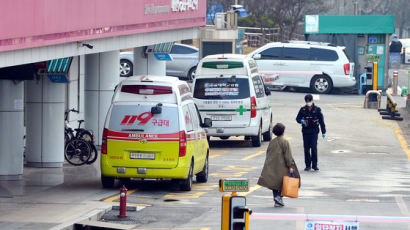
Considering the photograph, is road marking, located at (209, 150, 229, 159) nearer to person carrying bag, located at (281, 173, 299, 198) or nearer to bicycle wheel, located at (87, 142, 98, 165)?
bicycle wheel, located at (87, 142, 98, 165)

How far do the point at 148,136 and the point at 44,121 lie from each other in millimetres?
4341

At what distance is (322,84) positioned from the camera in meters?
40.3

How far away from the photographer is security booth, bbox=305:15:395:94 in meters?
43.3

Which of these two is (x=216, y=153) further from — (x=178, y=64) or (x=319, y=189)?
(x=178, y=64)

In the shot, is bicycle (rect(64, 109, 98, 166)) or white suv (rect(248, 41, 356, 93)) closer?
bicycle (rect(64, 109, 98, 166))

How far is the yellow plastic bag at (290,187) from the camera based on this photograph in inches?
597

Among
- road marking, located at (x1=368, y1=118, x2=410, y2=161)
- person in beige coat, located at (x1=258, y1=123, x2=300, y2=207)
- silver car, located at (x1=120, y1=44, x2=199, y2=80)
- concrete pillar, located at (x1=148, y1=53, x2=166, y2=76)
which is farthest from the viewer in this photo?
silver car, located at (x1=120, y1=44, x2=199, y2=80)

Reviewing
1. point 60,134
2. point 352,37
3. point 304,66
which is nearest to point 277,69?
point 304,66

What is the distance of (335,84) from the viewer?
40.4 meters

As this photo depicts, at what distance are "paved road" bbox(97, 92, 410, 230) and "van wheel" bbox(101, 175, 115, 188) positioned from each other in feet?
1.76

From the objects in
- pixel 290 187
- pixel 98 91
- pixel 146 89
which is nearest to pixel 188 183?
pixel 146 89

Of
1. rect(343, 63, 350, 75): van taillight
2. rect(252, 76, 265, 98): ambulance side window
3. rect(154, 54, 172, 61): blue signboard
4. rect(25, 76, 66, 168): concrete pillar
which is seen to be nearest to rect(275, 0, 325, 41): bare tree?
rect(343, 63, 350, 75): van taillight

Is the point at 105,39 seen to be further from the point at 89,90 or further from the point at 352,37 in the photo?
the point at 352,37

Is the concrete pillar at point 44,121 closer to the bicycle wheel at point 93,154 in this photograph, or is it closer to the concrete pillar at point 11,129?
the bicycle wheel at point 93,154
